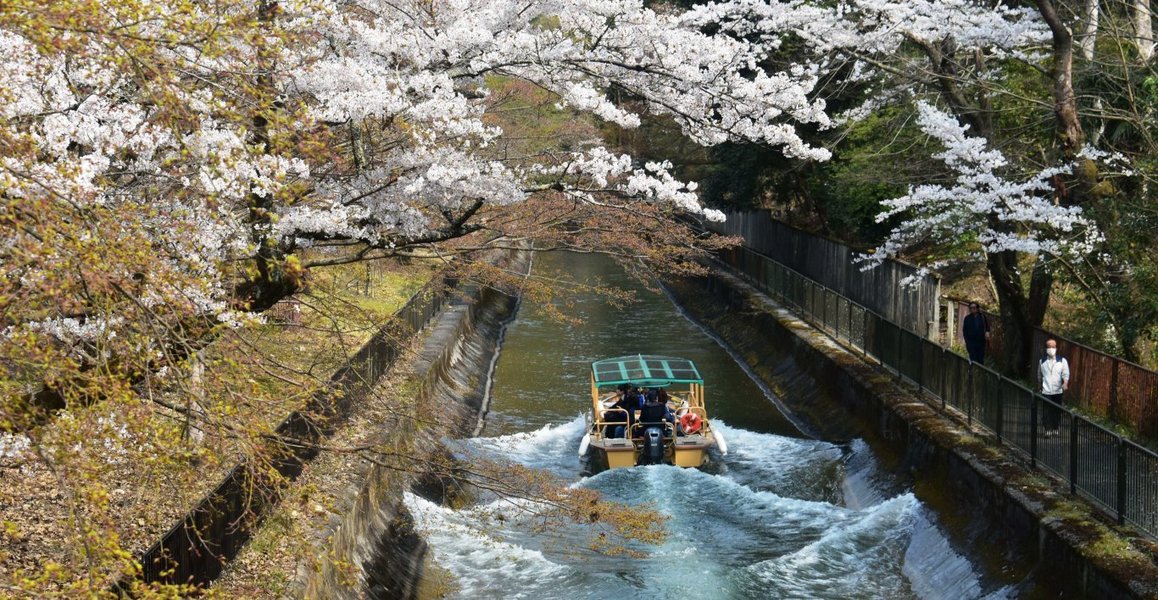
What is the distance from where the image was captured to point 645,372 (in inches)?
945

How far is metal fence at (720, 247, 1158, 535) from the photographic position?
40.6ft

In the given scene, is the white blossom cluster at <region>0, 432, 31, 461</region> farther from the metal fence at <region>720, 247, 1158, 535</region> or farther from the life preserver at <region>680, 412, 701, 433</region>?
the life preserver at <region>680, 412, 701, 433</region>

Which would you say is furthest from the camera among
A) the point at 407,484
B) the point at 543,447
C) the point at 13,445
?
the point at 543,447

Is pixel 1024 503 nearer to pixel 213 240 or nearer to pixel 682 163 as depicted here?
pixel 213 240

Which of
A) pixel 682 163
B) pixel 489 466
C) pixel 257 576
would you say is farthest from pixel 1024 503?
pixel 682 163

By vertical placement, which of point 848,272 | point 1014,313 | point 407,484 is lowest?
point 407,484

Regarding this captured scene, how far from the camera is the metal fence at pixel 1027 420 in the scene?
40.6 feet

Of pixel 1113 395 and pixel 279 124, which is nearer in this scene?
pixel 279 124

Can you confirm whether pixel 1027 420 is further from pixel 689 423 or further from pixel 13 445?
pixel 13 445

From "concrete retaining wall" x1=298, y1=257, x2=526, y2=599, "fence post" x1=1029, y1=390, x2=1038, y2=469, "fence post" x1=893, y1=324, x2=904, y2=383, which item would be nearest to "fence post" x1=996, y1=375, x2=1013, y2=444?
"fence post" x1=1029, y1=390, x2=1038, y2=469

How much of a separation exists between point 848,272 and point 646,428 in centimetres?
1357

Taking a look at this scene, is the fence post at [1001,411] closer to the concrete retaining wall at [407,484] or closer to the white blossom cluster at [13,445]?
the concrete retaining wall at [407,484]

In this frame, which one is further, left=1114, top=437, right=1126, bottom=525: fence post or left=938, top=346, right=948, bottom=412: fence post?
left=938, top=346, right=948, bottom=412: fence post

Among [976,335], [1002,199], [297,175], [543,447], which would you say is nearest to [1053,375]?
[1002,199]
